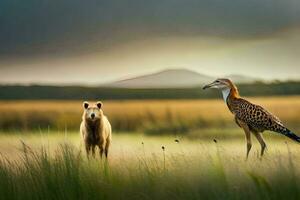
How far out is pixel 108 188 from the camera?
4762mm

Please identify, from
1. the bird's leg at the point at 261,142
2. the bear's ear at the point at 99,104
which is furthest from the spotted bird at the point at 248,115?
the bear's ear at the point at 99,104

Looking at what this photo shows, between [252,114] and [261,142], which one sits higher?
[252,114]

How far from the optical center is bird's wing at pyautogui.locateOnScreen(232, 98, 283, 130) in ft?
19.5

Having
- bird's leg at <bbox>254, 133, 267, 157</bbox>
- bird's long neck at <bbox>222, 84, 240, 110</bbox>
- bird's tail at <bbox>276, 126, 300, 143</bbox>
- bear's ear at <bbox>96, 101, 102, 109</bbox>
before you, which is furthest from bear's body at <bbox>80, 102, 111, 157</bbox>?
bird's tail at <bbox>276, 126, 300, 143</bbox>

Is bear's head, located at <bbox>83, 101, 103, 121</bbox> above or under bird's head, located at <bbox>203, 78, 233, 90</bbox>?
under

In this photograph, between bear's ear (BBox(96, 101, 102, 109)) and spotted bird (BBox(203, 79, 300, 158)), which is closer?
spotted bird (BBox(203, 79, 300, 158))

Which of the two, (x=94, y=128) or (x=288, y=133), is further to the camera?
(x=94, y=128)

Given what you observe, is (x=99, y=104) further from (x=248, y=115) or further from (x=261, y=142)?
(x=261, y=142)

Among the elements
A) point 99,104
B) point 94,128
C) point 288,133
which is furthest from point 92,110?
point 288,133

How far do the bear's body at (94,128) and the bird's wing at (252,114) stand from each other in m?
1.25

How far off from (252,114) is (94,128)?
158 centimetres

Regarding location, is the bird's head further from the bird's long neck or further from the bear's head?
the bear's head

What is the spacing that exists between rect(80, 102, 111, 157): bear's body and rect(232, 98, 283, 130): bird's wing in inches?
49.2

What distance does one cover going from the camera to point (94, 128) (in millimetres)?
6906
